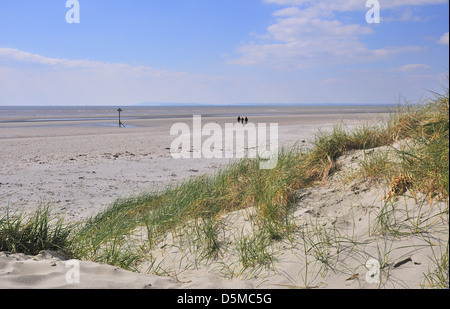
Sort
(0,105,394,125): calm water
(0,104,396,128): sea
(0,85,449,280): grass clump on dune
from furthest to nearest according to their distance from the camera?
(0,105,394,125): calm water → (0,104,396,128): sea → (0,85,449,280): grass clump on dune

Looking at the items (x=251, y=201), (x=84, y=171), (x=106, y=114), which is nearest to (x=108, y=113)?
(x=106, y=114)

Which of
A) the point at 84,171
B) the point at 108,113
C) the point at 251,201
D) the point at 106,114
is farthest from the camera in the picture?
the point at 108,113

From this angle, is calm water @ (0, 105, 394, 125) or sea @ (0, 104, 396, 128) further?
calm water @ (0, 105, 394, 125)

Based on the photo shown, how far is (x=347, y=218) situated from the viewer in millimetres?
3887

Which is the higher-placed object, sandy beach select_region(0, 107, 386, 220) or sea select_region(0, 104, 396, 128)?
sea select_region(0, 104, 396, 128)

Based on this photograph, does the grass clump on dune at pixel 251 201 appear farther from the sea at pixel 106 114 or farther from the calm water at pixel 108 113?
the calm water at pixel 108 113

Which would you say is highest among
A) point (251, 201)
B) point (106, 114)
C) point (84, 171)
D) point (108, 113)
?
point (108, 113)

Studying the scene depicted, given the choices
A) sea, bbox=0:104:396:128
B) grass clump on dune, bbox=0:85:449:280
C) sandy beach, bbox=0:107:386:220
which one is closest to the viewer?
grass clump on dune, bbox=0:85:449:280

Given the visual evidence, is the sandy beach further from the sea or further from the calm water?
the calm water

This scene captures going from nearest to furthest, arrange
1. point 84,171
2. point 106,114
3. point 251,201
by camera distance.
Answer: point 251,201 < point 84,171 < point 106,114

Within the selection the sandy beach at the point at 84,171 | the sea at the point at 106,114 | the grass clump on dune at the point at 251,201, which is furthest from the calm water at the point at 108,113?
the sandy beach at the point at 84,171

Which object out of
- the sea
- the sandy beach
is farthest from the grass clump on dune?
the sea

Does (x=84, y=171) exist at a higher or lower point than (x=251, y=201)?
lower

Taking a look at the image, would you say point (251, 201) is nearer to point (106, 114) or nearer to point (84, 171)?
point (84, 171)
